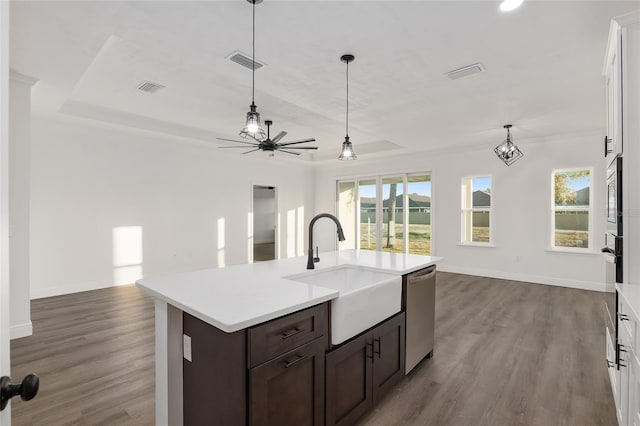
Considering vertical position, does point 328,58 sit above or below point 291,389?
above

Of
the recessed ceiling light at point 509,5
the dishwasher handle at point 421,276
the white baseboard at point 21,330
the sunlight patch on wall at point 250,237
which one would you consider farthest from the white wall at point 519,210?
the white baseboard at point 21,330

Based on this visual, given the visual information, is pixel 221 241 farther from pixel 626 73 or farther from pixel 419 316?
pixel 626 73

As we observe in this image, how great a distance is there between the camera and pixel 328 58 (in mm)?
2805

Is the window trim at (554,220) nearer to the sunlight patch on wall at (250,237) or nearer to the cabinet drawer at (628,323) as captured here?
the cabinet drawer at (628,323)

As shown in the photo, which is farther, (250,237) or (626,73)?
(250,237)

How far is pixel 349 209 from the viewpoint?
8.62 meters

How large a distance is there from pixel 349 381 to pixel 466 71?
290cm

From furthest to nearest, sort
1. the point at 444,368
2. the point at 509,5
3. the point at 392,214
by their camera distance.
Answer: the point at 392,214 → the point at 444,368 → the point at 509,5

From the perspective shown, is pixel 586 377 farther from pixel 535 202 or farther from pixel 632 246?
pixel 535 202

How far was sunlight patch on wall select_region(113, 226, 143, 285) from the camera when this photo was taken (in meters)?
5.39

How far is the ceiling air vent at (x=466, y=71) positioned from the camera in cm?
296

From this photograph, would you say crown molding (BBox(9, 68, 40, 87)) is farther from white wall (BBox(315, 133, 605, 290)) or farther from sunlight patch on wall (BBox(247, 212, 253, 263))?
white wall (BBox(315, 133, 605, 290))

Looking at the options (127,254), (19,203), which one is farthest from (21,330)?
(127,254)

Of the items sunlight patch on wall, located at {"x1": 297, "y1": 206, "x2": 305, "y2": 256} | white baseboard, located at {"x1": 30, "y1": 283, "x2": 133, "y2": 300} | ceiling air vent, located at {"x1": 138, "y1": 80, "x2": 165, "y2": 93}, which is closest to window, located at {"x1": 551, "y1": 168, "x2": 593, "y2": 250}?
sunlight patch on wall, located at {"x1": 297, "y1": 206, "x2": 305, "y2": 256}
